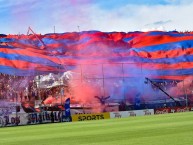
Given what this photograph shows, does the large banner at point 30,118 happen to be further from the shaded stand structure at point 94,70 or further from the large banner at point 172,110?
the large banner at point 172,110

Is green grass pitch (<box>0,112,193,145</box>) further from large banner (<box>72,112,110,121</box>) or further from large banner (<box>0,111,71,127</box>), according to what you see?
large banner (<box>72,112,110,121</box>)

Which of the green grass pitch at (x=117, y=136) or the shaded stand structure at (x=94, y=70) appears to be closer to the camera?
the green grass pitch at (x=117, y=136)

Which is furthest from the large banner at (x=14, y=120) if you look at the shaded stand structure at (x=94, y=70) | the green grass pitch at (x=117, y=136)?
the green grass pitch at (x=117, y=136)

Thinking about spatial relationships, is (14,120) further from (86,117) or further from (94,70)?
(94,70)

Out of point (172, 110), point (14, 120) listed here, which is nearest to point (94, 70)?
point (172, 110)

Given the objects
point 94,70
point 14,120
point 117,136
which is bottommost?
point 117,136

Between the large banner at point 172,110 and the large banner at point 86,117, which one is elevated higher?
the large banner at point 172,110

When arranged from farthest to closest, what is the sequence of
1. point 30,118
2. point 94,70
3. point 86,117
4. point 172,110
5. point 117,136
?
1. point 94,70
2. point 172,110
3. point 86,117
4. point 30,118
5. point 117,136

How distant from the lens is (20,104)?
182 feet

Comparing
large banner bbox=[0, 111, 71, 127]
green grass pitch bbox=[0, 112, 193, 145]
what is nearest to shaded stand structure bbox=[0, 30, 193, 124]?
large banner bbox=[0, 111, 71, 127]

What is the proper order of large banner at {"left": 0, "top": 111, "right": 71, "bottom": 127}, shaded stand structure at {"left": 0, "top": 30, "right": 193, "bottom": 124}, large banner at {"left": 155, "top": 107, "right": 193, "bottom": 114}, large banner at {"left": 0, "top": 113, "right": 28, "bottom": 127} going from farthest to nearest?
shaded stand structure at {"left": 0, "top": 30, "right": 193, "bottom": 124} → large banner at {"left": 155, "top": 107, "right": 193, "bottom": 114} → large banner at {"left": 0, "top": 111, "right": 71, "bottom": 127} → large banner at {"left": 0, "top": 113, "right": 28, "bottom": 127}

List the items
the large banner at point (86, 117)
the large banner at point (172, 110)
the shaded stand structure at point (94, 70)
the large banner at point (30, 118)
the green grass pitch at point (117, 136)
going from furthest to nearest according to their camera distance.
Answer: the shaded stand structure at point (94, 70) < the large banner at point (172, 110) < the large banner at point (86, 117) < the large banner at point (30, 118) < the green grass pitch at point (117, 136)

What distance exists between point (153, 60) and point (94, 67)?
9385mm

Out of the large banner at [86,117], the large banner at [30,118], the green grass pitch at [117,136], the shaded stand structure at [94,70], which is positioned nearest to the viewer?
the green grass pitch at [117,136]
